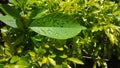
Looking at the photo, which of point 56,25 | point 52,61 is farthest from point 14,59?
point 56,25

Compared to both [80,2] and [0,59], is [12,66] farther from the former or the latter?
[80,2]

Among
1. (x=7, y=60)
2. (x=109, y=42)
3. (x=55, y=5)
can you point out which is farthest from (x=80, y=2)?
(x=7, y=60)

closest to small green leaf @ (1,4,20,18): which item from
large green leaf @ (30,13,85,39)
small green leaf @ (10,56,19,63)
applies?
large green leaf @ (30,13,85,39)

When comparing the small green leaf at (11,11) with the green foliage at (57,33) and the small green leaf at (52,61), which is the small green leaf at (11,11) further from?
the small green leaf at (52,61)

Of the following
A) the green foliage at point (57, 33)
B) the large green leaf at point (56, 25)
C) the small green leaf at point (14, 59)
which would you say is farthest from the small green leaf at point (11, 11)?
the small green leaf at point (14, 59)

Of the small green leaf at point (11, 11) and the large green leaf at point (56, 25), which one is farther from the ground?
the small green leaf at point (11, 11)

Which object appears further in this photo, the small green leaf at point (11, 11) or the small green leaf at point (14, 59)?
the small green leaf at point (11, 11)

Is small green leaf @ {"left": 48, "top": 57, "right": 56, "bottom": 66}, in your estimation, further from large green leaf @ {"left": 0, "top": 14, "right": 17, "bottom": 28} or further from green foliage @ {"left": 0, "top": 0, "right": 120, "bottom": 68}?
large green leaf @ {"left": 0, "top": 14, "right": 17, "bottom": 28}

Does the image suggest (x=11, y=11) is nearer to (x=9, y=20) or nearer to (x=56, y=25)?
(x=9, y=20)
